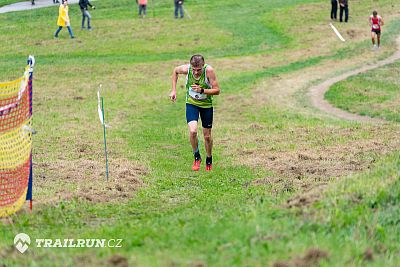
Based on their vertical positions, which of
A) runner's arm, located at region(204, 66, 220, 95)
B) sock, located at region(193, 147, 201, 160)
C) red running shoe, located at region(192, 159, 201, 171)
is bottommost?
red running shoe, located at region(192, 159, 201, 171)

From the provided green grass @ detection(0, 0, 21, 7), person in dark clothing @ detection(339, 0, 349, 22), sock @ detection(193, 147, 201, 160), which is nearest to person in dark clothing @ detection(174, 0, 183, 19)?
person in dark clothing @ detection(339, 0, 349, 22)

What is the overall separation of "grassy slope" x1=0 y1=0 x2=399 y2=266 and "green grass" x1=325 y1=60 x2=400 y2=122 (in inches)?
96.4

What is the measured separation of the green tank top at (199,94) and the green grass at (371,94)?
27.7 ft

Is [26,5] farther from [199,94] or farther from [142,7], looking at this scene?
[199,94]

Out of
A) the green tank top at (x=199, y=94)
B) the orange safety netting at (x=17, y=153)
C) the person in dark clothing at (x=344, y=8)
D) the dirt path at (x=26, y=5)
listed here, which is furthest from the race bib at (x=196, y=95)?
the dirt path at (x=26, y=5)

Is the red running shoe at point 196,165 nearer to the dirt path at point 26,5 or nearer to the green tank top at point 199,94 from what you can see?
the green tank top at point 199,94

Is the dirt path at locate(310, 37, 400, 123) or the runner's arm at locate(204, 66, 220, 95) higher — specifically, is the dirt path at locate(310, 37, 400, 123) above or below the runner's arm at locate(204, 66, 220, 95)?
below

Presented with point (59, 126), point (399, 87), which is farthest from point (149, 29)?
point (59, 126)

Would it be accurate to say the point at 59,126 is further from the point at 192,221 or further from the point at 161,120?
the point at 192,221

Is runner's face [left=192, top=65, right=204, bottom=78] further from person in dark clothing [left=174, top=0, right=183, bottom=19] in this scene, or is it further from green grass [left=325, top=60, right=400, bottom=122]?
person in dark clothing [left=174, top=0, right=183, bottom=19]

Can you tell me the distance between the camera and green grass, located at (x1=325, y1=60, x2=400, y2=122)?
22.9m

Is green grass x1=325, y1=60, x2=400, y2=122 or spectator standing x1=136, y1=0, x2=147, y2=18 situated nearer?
green grass x1=325, y1=60, x2=400, y2=122

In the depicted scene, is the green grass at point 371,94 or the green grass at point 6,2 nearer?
the green grass at point 371,94

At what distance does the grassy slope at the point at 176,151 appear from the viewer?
754 centimetres
